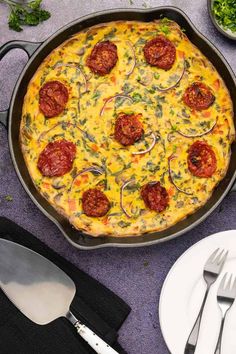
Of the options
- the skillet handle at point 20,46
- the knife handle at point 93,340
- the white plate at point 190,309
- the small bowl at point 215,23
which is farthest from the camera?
the small bowl at point 215,23

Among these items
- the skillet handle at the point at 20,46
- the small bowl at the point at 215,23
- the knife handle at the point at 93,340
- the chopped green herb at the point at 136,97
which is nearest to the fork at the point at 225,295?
the knife handle at the point at 93,340

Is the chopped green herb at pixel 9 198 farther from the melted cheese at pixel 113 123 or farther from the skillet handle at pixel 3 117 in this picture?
the skillet handle at pixel 3 117

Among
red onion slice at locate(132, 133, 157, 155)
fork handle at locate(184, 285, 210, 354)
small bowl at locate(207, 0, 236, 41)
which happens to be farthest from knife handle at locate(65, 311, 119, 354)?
small bowl at locate(207, 0, 236, 41)

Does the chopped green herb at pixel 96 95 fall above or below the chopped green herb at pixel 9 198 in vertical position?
above

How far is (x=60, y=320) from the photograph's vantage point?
3604 millimetres

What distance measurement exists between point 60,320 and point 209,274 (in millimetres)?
890

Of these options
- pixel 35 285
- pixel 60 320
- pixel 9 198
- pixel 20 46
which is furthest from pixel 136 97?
pixel 60 320

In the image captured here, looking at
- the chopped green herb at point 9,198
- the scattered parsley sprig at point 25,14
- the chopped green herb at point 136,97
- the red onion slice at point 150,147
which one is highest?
the scattered parsley sprig at point 25,14

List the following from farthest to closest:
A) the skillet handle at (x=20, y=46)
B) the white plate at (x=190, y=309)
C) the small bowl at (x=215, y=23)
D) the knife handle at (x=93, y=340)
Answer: the small bowl at (x=215, y=23), the white plate at (x=190, y=309), the knife handle at (x=93, y=340), the skillet handle at (x=20, y=46)

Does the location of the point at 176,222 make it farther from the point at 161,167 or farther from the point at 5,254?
the point at 5,254

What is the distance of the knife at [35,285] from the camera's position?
3.52 meters

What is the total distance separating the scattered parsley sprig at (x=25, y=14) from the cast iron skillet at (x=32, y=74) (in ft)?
1.05

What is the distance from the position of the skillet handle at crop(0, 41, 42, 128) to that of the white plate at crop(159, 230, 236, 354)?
1.24 metres

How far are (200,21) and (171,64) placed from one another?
45cm
